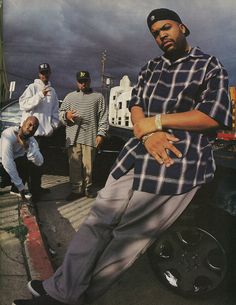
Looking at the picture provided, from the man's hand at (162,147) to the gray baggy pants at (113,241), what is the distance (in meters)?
0.14

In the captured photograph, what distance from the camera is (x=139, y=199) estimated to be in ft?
4.72

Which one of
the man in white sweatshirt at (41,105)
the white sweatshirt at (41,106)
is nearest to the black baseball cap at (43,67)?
the man in white sweatshirt at (41,105)

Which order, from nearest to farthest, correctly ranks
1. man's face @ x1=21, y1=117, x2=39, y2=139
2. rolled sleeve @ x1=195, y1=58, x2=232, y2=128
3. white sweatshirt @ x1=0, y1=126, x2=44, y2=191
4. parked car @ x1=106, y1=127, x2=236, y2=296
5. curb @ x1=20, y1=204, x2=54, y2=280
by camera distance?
1. rolled sleeve @ x1=195, y1=58, x2=232, y2=128
2. parked car @ x1=106, y1=127, x2=236, y2=296
3. curb @ x1=20, y1=204, x2=54, y2=280
4. white sweatshirt @ x1=0, y1=126, x2=44, y2=191
5. man's face @ x1=21, y1=117, x2=39, y2=139

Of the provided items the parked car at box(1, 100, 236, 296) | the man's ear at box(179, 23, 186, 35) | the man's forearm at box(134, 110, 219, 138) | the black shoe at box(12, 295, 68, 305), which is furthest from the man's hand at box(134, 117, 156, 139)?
the black shoe at box(12, 295, 68, 305)

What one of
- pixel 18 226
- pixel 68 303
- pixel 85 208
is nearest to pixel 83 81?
pixel 85 208

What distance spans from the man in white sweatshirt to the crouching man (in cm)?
17

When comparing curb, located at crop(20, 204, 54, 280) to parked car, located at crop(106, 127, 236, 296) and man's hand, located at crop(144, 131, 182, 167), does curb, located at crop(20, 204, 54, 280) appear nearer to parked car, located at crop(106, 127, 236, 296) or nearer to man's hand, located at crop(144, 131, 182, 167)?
parked car, located at crop(106, 127, 236, 296)

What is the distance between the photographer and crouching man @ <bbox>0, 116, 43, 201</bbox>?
3.26m

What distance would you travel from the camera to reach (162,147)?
55.1 inches

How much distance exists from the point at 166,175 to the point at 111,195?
256 mm

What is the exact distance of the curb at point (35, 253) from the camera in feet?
6.64

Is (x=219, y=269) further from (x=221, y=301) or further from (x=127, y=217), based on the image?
(x=127, y=217)

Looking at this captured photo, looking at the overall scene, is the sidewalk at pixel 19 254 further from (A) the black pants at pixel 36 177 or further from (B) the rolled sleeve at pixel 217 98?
(B) the rolled sleeve at pixel 217 98

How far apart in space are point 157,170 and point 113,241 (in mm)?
334
